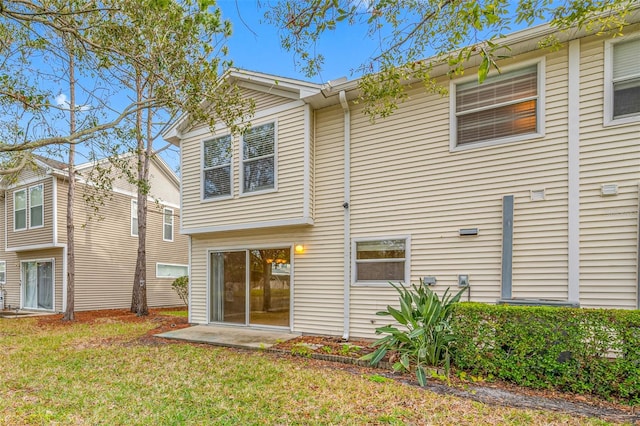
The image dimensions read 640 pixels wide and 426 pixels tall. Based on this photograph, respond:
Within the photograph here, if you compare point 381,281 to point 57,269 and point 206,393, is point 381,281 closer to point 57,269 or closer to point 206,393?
point 206,393

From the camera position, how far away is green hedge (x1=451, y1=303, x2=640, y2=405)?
3.87 meters

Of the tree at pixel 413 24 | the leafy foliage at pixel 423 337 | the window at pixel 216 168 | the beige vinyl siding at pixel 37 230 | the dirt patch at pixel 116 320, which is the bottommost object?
the dirt patch at pixel 116 320

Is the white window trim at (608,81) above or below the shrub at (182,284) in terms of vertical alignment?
above

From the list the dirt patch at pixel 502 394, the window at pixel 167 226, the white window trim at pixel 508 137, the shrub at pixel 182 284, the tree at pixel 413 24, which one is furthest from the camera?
the window at pixel 167 226

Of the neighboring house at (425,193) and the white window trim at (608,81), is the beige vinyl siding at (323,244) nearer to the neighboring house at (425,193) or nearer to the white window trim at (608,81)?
the neighboring house at (425,193)

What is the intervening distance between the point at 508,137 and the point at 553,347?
11.1ft

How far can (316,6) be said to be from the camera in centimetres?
432

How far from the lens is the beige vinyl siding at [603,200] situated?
4.90 m

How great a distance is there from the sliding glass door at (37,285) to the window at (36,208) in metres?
1.51

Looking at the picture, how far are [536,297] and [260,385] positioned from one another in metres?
4.38

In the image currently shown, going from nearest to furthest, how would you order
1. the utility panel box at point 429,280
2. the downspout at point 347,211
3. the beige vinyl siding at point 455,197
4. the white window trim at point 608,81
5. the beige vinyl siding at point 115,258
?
the white window trim at point 608,81 < the beige vinyl siding at point 455,197 < the utility panel box at point 429,280 < the downspout at point 347,211 < the beige vinyl siding at point 115,258

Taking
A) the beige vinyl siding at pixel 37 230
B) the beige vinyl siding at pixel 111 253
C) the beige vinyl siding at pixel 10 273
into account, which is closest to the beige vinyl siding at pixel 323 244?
the beige vinyl siding at pixel 111 253

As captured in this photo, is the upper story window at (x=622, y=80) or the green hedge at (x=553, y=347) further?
the upper story window at (x=622, y=80)

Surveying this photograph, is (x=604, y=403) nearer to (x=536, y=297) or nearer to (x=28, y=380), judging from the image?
(x=536, y=297)
